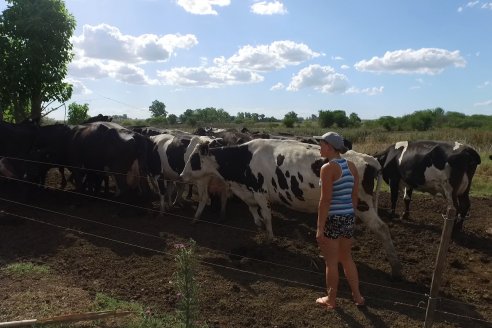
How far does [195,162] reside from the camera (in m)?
10.3

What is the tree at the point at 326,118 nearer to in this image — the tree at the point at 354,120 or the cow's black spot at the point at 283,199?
the tree at the point at 354,120

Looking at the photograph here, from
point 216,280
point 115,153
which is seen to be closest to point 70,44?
point 115,153

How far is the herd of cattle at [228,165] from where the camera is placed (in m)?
7.90

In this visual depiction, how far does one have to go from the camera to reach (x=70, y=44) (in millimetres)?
15320

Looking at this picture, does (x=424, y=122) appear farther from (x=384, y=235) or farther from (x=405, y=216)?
(x=384, y=235)

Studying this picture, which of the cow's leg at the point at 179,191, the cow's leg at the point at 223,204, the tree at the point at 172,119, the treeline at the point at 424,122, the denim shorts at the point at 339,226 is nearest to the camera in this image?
the denim shorts at the point at 339,226

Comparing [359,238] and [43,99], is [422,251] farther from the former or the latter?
[43,99]

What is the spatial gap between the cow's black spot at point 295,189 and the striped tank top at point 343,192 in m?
2.42

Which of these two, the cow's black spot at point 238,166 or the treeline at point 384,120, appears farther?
the treeline at point 384,120

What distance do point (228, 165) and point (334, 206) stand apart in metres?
4.20

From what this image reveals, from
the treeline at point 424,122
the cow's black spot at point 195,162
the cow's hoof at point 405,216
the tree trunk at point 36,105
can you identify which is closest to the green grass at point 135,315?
the cow's black spot at point 195,162

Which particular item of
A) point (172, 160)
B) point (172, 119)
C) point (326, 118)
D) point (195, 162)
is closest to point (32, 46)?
point (172, 160)

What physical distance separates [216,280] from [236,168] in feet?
9.82

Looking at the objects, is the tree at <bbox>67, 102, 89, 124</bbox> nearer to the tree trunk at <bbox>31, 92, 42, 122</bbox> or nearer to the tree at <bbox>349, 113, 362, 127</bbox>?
the tree trunk at <bbox>31, 92, 42, 122</bbox>
